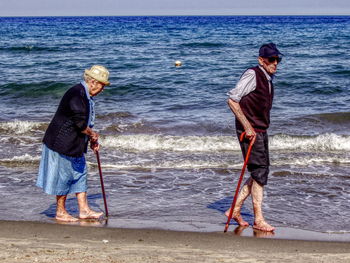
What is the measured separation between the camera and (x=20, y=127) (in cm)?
1242

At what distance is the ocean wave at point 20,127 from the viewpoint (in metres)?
12.2

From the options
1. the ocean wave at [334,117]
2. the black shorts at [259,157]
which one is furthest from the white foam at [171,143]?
the black shorts at [259,157]

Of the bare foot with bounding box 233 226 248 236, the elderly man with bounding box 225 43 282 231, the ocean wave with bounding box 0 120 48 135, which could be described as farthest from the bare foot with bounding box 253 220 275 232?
the ocean wave with bounding box 0 120 48 135

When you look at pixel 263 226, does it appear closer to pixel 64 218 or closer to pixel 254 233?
pixel 254 233

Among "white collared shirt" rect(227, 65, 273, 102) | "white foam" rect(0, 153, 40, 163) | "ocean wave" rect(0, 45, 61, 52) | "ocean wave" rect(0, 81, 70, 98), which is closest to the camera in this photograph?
"white collared shirt" rect(227, 65, 273, 102)

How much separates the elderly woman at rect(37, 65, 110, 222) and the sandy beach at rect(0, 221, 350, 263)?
0.44m

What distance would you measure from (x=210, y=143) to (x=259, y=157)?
17.0 ft

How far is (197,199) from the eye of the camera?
7.38m

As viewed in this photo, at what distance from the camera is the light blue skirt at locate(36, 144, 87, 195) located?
6070 millimetres

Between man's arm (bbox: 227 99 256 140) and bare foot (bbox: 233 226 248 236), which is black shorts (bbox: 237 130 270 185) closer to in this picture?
man's arm (bbox: 227 99 256 140)

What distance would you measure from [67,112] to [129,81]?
44.0ft

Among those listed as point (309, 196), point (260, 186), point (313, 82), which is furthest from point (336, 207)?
point (313, 82)

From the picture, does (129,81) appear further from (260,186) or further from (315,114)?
(260,186)

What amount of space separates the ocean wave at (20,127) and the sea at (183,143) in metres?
0.02
